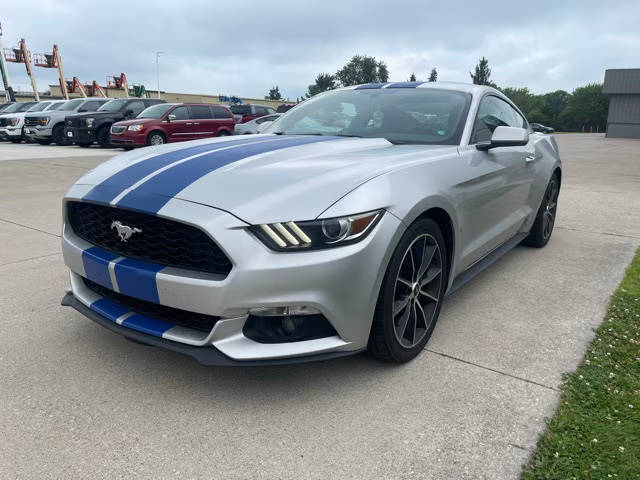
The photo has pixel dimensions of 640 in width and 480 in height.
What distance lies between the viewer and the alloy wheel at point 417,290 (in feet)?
8.08

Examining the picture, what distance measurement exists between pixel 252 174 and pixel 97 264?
828mm

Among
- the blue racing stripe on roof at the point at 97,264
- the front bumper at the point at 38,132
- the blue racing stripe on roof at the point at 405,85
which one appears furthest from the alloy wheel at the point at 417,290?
the front bumper at the point at 38,132

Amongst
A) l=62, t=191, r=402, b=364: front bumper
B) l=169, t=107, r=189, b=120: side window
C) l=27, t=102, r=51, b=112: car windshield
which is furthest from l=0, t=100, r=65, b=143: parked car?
l=62, t=191, r=402, b=364: front bumper

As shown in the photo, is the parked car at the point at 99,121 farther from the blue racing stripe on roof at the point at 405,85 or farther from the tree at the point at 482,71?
the tree at the point at 482,71

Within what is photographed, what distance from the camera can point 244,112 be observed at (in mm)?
21594

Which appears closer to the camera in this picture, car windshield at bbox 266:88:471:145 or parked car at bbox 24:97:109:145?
car windshield at bbox 266:88:471:145

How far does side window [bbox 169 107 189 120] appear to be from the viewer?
15.1 meters

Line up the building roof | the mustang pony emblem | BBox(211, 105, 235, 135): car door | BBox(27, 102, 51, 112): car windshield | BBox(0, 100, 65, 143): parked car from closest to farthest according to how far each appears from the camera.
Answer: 1. the mustang pony emblem
2. BBox(211, 105, 235, 135): car door
3. BBox(0, 100, 65, 143): parked car
4. BBox(27, 102, 51, 112): car windshield
5. the building roof

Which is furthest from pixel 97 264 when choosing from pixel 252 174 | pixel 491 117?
pixel 491 117

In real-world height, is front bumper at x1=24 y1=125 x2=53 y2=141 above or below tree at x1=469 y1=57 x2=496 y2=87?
below

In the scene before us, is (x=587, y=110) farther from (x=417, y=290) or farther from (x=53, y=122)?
(x=417, y=290)

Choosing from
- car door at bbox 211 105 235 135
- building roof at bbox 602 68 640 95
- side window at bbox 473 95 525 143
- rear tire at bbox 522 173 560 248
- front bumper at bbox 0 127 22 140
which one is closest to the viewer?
side window at bbox 473 95 525 143

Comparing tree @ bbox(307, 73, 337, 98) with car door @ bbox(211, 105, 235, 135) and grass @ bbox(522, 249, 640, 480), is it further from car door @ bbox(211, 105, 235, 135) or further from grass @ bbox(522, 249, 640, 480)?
grass @ bbox(522, 249, 640, 480)

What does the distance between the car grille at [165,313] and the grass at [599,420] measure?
1347 mm
